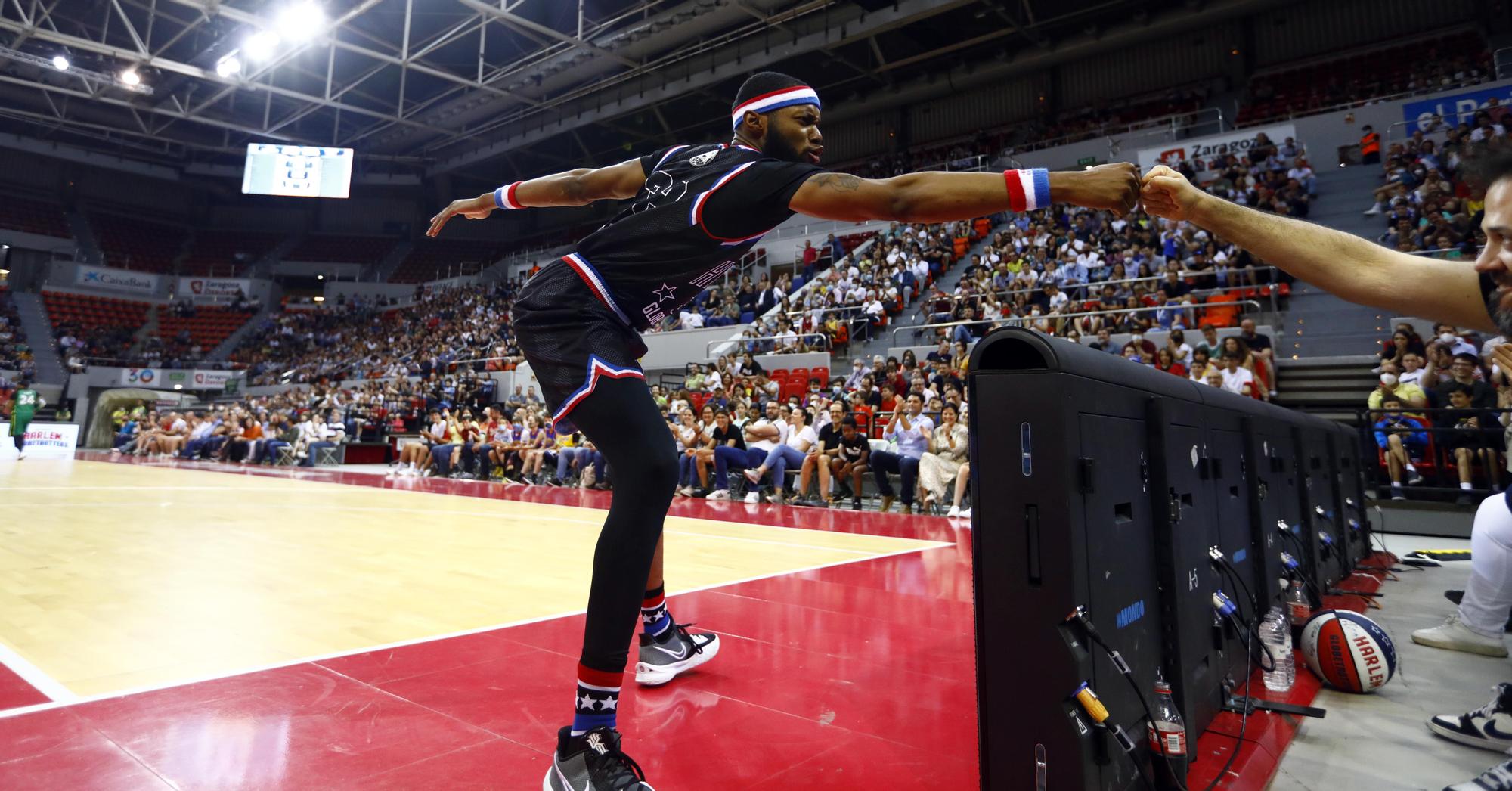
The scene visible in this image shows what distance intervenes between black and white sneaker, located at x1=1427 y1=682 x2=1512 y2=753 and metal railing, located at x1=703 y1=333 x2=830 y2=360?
11125mm

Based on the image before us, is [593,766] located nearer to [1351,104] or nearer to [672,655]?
[672,655]

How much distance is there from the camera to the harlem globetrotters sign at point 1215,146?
14867mm

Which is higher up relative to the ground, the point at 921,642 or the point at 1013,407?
the point at 1013,407

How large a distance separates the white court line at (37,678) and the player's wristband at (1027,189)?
2679 millimetres

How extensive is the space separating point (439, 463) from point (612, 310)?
13.0 meters

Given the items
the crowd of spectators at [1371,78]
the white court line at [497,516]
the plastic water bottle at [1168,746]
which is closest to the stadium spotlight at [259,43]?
the white court line at [497,516]

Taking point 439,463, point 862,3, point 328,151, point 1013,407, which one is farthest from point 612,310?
point 328,151

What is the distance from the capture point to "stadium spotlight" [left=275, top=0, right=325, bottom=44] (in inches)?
645

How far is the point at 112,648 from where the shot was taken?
2484mm

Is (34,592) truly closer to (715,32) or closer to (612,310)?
(612,310)

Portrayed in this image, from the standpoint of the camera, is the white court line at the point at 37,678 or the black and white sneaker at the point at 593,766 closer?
the black and white sneaker at the point at 593,766

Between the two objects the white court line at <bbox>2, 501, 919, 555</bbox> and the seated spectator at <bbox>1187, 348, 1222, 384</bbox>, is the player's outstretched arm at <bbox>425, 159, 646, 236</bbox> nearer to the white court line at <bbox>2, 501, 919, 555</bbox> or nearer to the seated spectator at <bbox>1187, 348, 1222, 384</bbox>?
the white court line at <bbox>2, 501, 919, 555</bbox>

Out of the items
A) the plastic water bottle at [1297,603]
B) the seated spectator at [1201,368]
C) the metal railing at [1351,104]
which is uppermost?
the metal railing at [1351,104]

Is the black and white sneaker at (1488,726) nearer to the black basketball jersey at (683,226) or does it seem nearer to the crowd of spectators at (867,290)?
the black basketball jersey at (683,226)
